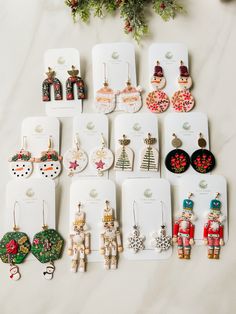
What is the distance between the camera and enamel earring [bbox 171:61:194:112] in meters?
1.28

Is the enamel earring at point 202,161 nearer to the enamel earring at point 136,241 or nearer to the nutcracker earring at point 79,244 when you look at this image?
the enamel earring at point 136,241

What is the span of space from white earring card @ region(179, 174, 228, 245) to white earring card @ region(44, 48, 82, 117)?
1.47 feet

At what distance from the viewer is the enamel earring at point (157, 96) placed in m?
1.28

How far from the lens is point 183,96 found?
128cm

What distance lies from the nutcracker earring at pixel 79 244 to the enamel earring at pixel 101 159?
0.56 feet


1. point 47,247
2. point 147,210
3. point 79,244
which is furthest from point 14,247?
point 147,210

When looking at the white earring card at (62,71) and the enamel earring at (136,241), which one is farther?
the white earring card at (62,71)

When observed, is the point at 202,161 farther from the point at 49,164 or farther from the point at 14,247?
the point at 14,247

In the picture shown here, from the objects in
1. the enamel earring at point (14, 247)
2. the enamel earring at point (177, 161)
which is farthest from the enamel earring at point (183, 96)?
the enamel earring at point (14, 247)

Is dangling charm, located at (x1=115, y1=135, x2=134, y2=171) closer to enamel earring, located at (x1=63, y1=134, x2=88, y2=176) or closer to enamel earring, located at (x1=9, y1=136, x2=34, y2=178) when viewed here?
enamel earring, located at (x1=63, y1=134, x2=88, y2=176)

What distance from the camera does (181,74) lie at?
1.28m

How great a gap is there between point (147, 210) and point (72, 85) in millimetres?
505

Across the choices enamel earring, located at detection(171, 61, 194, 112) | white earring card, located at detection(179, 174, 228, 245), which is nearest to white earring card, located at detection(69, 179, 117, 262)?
white earring card, located at detection(179, 174, 228, 245)

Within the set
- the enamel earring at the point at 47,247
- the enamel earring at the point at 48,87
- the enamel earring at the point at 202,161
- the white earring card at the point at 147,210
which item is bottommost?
the enamel earring at the point at 47,247
